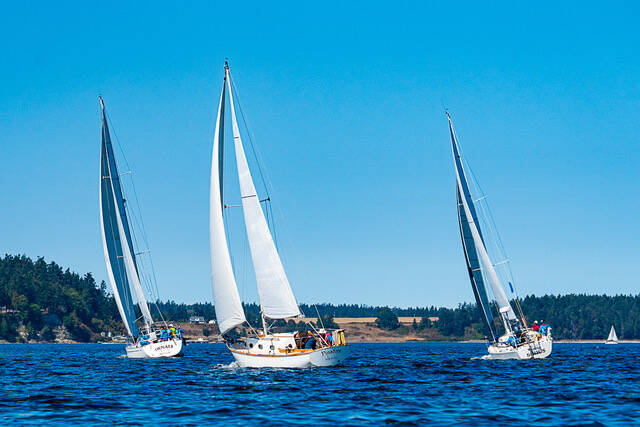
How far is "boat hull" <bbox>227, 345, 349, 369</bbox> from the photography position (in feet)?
177

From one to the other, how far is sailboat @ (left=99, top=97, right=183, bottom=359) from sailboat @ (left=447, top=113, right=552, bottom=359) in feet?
105

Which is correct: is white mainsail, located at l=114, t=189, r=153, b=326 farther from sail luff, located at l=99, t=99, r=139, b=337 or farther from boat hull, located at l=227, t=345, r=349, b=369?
boat hull, located at l=227, t=345, r=349, b=369

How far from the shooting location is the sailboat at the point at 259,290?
5494cm

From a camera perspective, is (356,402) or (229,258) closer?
(356,402)

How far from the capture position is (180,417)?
32.5 metres

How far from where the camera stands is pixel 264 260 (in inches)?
2221

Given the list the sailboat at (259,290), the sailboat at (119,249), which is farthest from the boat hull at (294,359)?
the sailboat at (119,249)

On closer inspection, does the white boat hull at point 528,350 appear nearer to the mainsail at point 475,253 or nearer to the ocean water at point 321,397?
the mainsail at point 475,253

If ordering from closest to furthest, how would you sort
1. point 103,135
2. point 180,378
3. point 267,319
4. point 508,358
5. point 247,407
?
point 247,407
point 180,378
point 267,319
point 508,358
point 103,135

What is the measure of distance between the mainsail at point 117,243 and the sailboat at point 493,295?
3378 centimetres

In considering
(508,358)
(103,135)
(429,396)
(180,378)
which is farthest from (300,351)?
(103,135)

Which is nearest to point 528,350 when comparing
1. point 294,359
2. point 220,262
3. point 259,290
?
point 294,359

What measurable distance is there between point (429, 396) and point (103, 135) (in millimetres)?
55463

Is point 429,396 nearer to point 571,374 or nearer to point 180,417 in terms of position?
point 180,417
